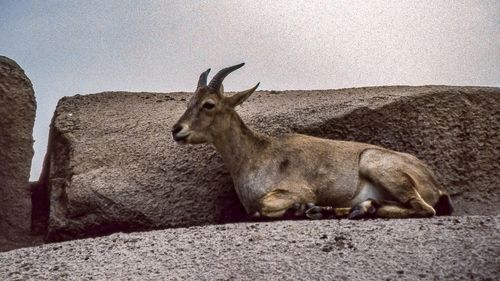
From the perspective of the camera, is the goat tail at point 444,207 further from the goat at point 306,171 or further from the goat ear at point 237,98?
the goat ear at point 237,98

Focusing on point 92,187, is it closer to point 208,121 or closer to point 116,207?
point 116,207

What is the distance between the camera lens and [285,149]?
13484mm

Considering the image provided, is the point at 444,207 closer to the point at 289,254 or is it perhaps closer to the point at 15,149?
the point at 289,254

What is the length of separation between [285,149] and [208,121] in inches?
41.4

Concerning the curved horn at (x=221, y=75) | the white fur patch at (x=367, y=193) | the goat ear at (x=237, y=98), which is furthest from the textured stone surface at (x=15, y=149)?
the white fur patch at (x=367, y=193)

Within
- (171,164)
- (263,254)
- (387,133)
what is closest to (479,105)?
(387,133)

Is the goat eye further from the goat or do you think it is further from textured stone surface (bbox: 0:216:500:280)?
textured stone surface (bbox: 0:216:500:280)

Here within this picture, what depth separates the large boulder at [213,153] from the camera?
1389 centimetres

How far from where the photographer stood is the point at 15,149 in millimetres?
14805

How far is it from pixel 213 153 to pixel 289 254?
3.87 metres

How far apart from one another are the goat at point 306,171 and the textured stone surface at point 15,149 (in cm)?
278

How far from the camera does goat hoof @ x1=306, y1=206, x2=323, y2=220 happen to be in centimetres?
1244

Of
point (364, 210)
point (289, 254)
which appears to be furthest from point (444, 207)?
point (289, 254)

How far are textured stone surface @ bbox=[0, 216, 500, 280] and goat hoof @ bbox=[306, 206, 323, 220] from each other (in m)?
0.59
